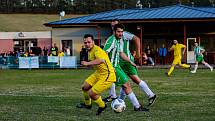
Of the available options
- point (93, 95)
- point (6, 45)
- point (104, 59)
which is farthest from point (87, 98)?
point (6, 45)

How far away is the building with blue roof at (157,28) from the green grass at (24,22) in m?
16.0

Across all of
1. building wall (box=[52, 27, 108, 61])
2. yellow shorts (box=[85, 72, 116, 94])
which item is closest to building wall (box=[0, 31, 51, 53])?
building wall (box=[52, 27, 108, 61])

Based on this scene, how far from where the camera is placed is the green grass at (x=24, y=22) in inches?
2603

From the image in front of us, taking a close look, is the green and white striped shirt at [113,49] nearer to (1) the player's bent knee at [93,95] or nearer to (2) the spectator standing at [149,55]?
(1) the player's bent knee at [93,95]

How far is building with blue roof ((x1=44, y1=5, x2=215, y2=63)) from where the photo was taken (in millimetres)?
42438

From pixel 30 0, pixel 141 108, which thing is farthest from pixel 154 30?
pixel 30 0

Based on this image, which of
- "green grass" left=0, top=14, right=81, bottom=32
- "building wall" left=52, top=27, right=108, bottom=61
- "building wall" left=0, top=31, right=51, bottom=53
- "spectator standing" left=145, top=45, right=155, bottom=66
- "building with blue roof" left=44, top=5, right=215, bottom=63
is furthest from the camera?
"green grass" left=0, top=14, right=81, bottom=32

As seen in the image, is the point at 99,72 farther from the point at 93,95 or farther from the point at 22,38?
the point at 22,38

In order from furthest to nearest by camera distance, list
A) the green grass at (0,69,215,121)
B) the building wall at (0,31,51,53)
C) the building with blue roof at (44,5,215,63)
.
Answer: the building wall at (0,31,51,53) < the building with blue roof at (44,5,215,63) < the green grass at (0,69,215,121)

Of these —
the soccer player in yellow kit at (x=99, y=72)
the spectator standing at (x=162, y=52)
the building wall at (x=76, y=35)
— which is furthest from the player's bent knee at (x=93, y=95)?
the building wall at (x=76, y=35)

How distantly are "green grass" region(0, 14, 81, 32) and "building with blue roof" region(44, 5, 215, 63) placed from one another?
1605cm

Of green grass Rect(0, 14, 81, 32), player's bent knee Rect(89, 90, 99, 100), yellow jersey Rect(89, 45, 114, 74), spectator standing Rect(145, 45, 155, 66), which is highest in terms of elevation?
green grass Rect(0, 14, 81, 32)

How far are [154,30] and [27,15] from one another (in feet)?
109

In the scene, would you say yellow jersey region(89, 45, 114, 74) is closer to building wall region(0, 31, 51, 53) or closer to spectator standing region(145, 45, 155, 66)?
spectator standing region(145, 45, 155, 66)
